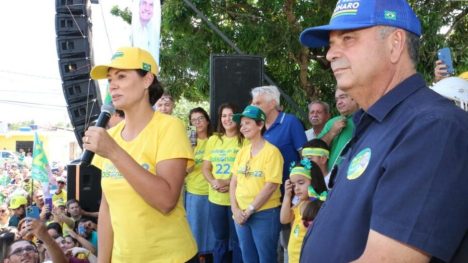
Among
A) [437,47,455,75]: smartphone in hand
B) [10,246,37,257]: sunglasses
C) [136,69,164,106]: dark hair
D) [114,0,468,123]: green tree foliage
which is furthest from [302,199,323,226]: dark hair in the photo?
[114,0,468,123]: green tree foliage

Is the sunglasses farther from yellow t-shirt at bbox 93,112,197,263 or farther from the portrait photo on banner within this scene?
the portrait photo on banner

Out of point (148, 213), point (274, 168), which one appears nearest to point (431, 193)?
point (148, 213)

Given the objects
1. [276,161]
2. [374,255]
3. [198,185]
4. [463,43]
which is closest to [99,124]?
[374,255]

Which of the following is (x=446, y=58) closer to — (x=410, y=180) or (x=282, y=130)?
(x=282, y=130)

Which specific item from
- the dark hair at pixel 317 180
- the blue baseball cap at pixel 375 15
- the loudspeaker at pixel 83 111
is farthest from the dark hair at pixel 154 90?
the loudspeaker at pixel 83 111

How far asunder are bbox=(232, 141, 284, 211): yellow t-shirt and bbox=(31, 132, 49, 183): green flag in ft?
17.5

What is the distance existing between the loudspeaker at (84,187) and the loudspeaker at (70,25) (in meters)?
2.86

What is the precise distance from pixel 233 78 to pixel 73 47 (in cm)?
367

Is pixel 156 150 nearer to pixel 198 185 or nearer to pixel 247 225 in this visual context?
pixel 247 225

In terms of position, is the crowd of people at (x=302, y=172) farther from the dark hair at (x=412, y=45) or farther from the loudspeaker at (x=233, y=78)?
the loudspeaker at (x=233, y=78)

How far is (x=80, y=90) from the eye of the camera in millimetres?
8961

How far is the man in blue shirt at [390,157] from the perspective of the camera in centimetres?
103

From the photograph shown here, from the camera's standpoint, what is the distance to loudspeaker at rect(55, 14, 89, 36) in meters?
8.98

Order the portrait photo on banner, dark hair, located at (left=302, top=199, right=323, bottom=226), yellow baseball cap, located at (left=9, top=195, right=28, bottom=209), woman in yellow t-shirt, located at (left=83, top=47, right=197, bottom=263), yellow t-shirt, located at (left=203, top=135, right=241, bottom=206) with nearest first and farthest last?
1. woman in yellow t-shirt, located at (left=83, top=47, right=197, bottom=263)
2. dark hair, located at (left=302, top=199, right=323, bottom=226)
3. yellow t-shirt, located at (left=203, top=135, right=241, bottom=206)
4. the portrait photo on banner
5. yellow baseball cap, located at (left=9, top=195, right=28, bottom=209)
